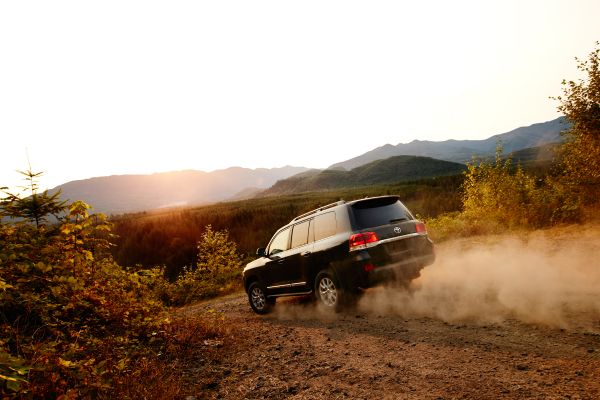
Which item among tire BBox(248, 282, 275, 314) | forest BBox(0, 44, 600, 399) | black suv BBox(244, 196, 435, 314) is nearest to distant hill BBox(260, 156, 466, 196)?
forest BBox(0, 44, 600, 399)

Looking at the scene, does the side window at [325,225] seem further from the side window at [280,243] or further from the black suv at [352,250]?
the side window at [280,243]

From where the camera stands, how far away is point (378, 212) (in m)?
7.21

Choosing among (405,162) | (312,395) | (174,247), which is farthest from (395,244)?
(405,162)

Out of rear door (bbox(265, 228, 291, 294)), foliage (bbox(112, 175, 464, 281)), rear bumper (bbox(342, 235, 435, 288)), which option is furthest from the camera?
foliage (bbox(112, 175, 464, 281))

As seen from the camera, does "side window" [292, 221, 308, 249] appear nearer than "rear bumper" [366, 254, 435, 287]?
No

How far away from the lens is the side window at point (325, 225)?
7.35 meters

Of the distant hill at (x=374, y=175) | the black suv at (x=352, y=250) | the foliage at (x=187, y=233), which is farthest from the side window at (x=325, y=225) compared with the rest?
the distant hill at (x=374, y=175)

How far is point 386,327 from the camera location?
6164mm

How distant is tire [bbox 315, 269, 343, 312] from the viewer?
279 inches

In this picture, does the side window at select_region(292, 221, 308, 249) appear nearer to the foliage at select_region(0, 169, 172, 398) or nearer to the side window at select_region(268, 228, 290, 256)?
the side window at select_region(268, 228, 290, 256)

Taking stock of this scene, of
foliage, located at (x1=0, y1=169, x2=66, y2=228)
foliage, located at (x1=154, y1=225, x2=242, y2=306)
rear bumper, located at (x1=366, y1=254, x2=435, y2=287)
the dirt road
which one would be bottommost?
foliage, located at (x1=154, y1=225, x2=242, y2=306)

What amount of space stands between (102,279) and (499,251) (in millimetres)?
10010

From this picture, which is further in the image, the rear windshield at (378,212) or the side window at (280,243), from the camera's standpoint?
the side window at (280,243)

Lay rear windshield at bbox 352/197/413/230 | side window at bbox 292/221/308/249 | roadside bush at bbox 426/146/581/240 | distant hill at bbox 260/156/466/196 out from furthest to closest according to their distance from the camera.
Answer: distant hill at bbox 260/156/466/196 → roadside bush at bbox 426/146/581/240 → side window at bbox 292/221/308/249 → rear windshield at bbox 352/197/413/230
